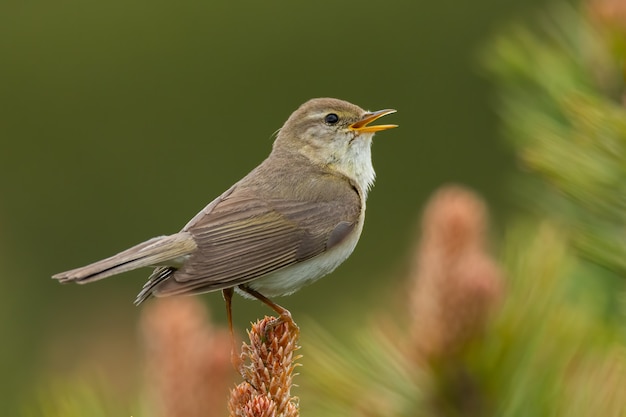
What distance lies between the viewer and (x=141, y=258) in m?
3.64

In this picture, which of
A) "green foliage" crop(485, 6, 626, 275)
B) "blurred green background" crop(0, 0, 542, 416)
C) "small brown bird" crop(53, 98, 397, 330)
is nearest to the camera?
"green foliage" crop(485, 6, 626, 275)

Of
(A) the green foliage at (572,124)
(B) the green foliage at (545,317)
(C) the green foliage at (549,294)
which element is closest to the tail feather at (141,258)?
(B) the green foliage at (545,317)

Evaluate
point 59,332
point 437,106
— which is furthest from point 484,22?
point 59,332

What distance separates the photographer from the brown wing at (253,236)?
11.8ft

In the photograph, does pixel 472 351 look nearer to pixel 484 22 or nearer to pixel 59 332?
pixel 59 332

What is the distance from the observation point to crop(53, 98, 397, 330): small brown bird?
359 cm

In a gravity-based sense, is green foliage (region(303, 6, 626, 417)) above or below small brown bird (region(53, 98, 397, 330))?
above

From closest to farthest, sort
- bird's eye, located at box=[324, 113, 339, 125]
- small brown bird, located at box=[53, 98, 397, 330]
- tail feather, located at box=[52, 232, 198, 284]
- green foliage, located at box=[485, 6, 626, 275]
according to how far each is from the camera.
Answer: green foliage, located at box=[485, 6, 626, 275] → tail feather, located at box=[52, 232, 198, 284] → small brown bird, located at box=[53, 98, 397, 330] → bird's eye, located at box=[324, 113, 339, 125]

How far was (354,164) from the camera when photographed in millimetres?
4828

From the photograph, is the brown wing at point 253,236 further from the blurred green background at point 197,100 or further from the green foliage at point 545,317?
the blurred green background at point 197,100

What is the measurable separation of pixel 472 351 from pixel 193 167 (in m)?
8.88

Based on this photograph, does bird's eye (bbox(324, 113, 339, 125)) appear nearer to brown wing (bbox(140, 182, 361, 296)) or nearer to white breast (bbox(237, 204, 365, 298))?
brown wing (bbox(140, 182, 361, 296))

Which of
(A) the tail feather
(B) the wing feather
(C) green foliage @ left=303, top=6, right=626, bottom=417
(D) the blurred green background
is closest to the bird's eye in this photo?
(B) the wing feather

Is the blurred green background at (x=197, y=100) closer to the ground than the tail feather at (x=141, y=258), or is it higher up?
closer to the ground
